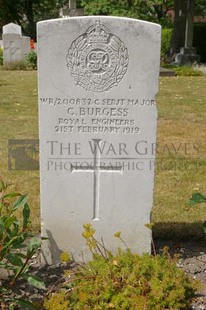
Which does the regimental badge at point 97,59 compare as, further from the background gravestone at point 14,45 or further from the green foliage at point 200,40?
the green foliage at point 200,40

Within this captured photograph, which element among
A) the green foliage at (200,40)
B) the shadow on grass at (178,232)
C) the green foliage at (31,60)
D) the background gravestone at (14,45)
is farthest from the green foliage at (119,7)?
the shadow on grass at (178,232)

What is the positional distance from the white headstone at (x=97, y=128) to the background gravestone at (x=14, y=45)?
1276 cm

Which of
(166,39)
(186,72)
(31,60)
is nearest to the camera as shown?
(186,72)

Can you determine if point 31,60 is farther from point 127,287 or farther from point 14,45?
point 127,287

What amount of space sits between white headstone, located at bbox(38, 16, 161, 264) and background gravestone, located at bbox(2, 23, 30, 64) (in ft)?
41.9

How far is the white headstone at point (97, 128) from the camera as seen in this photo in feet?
9.76

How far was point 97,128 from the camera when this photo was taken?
3129 millimetres

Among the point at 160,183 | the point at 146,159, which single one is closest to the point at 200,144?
the point at 160,183

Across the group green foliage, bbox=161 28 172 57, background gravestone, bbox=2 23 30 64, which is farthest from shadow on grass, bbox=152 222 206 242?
green foliage, bbox=161 28 172 57

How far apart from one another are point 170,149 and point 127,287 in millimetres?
3808

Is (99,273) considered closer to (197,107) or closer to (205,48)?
(197,107)

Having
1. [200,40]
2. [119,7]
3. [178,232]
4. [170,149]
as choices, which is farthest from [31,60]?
[178,232]

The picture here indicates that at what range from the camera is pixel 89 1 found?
20.1 meters

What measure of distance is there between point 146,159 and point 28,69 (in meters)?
12.4
